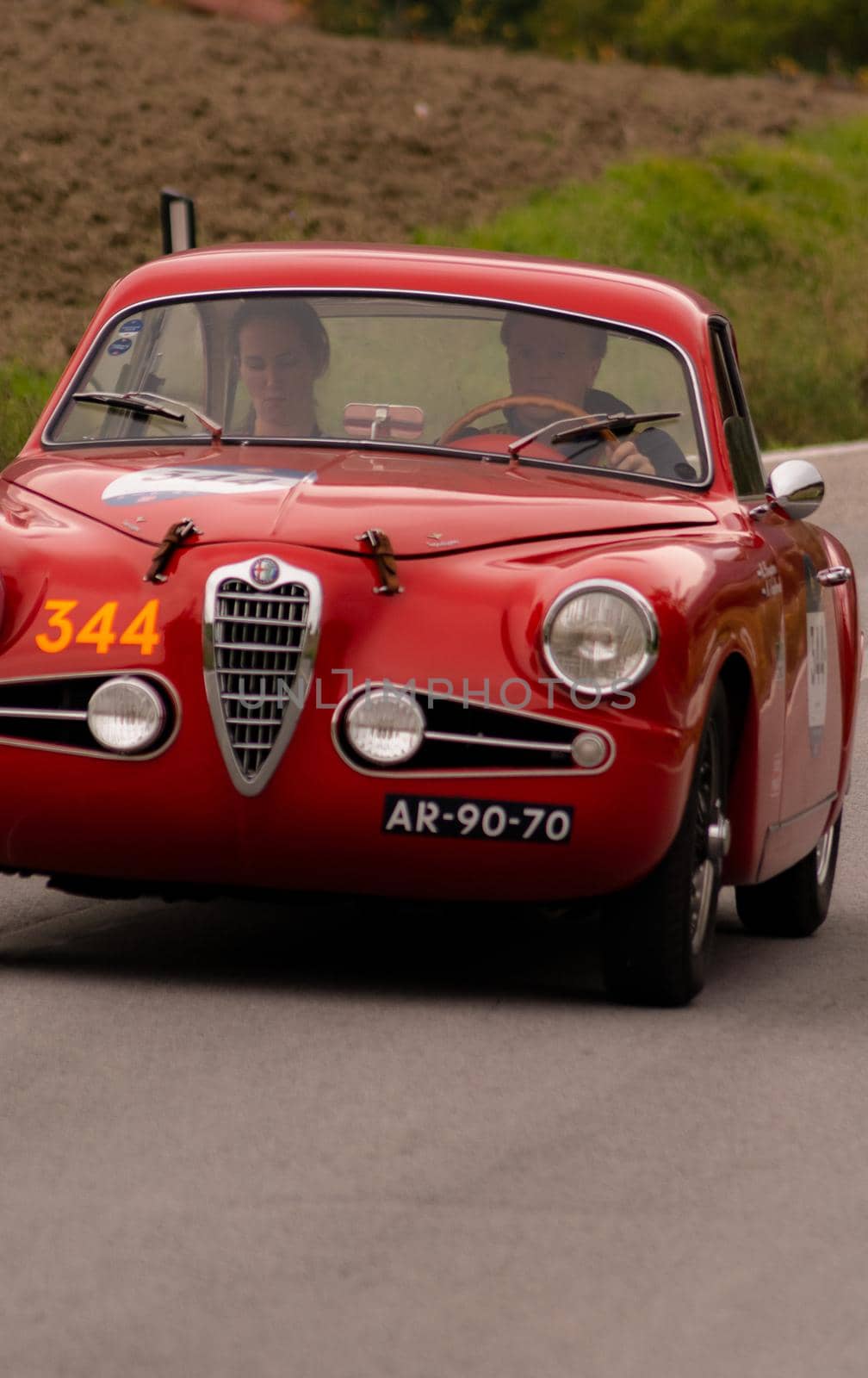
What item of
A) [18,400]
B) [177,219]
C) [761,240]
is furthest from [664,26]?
[177,219]

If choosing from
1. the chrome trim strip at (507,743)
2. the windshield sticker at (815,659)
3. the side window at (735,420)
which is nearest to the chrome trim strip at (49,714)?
the chrome trim strip at (507,743)

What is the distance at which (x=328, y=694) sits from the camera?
5992 mm

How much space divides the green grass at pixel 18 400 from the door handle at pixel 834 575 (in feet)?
32.0

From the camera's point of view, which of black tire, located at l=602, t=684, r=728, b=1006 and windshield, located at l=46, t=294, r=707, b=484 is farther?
windshield, located at l=46, t=294, r=707, b=484

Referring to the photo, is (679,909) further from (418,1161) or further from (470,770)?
(418,1161)

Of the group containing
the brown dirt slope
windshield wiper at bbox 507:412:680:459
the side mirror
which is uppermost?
windshield wiper at bbox 507:412:680:459

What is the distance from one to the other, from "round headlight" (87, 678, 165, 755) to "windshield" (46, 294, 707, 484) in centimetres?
124

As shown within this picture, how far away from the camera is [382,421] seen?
7172mm

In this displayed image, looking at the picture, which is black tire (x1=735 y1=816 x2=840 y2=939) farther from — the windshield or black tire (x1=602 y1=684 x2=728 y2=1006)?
the windshield

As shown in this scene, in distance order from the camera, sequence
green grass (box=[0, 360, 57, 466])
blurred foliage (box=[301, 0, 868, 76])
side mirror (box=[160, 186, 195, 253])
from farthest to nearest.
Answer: blurred foliage (box=[301, 0, 868, 76]) < green grass (box=[0, 360, 57, 466]) < side mirror (box=[160, 186, 195, 253])

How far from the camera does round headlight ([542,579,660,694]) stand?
600 centimetres

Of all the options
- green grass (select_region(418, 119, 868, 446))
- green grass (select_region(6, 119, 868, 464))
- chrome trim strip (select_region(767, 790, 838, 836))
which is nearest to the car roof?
chrome trim strip (select_region(767, 790, 838, 836))

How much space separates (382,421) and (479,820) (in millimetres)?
1516

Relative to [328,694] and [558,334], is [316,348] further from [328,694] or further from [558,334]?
[328,694]
